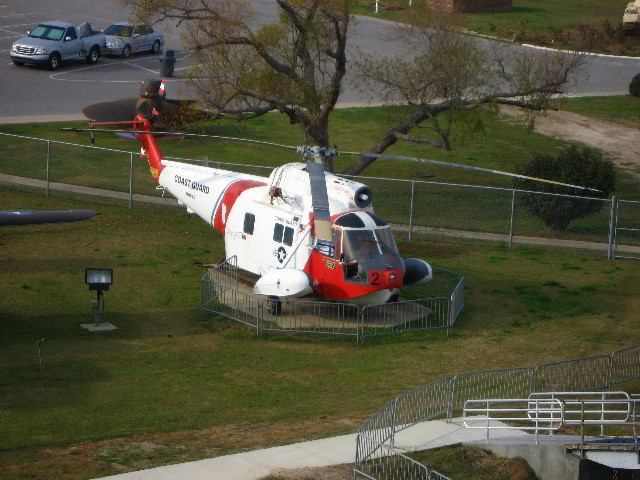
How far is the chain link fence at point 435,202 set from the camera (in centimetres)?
3500

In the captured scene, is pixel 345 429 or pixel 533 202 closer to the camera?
pixel 345 429

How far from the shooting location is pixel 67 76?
175 ft

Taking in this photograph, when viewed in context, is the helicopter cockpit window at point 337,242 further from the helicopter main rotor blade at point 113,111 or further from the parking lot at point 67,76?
the parking lot at point 67,76

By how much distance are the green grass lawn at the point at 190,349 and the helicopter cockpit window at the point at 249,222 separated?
2051 mm

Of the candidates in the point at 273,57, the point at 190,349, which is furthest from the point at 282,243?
the point at 273,57

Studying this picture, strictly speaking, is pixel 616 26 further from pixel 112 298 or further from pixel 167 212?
pixel 112 298

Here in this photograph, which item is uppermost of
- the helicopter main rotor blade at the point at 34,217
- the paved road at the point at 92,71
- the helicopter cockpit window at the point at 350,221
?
the paved road at the point at 92,71

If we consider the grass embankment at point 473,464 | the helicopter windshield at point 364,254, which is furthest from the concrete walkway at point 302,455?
the helicopter windshield at point 364,254

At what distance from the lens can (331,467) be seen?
1745cm

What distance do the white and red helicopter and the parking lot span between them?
17.2 metres

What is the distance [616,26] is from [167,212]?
4768 centimetres

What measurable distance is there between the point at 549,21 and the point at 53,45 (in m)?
35.0

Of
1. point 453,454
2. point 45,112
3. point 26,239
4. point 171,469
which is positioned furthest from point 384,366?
point 45,112

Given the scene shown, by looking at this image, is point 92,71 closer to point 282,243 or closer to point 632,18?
point 282,243
